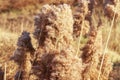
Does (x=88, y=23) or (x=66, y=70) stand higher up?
(x=88, y=23)

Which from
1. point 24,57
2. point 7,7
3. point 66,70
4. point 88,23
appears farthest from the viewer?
point 7,7

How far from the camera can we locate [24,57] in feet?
7.89

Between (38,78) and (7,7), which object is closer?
(38,78)

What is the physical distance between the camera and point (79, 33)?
9.02 feet

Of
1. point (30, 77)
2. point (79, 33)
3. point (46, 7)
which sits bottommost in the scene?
point (30, 77)

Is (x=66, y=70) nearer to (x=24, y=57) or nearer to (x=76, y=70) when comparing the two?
(x=76, y=70)

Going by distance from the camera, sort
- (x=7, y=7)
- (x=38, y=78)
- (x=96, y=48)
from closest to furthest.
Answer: (x=38, y=78), (x=96, y=48), (x=7, y=7)

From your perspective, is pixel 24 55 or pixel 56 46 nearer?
pixel 56 46

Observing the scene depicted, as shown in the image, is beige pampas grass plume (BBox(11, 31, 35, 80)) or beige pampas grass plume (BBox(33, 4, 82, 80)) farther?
beige pampas grass plume (BBox(11, 31, 35, 80))

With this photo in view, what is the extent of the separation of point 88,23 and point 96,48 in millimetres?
255

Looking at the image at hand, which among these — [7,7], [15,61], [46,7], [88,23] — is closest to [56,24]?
[46,7]

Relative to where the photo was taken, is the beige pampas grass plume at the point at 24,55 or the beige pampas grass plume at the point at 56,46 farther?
the beige pampas grass plume at the point at 24,55

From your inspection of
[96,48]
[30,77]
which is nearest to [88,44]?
[96,48]

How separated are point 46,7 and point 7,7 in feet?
38.5
